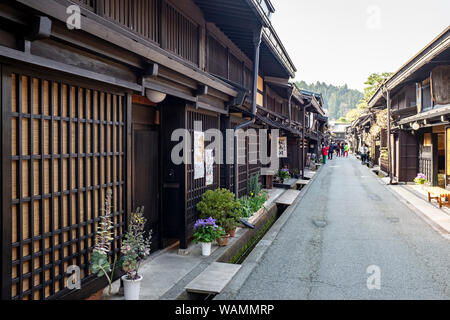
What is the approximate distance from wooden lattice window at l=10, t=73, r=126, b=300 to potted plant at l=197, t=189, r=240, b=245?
3.26m

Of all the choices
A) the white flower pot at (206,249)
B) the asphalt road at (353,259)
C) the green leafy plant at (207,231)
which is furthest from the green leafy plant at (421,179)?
the white flower pot at (206,249)

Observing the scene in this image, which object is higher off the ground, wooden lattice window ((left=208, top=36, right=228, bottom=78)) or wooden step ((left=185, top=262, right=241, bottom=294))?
wooden lattice window ((left=208, top=36, right=228, bottom=78))

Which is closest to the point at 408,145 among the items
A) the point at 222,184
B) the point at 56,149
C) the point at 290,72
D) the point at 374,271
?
the point at 290,72

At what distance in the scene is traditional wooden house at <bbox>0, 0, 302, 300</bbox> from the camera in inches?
161

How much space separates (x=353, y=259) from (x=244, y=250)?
312cm

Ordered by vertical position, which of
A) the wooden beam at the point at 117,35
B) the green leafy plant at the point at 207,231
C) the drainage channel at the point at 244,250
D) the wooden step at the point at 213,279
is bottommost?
the drainage channel at the point at 244,250

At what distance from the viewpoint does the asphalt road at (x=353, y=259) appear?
22.8ft

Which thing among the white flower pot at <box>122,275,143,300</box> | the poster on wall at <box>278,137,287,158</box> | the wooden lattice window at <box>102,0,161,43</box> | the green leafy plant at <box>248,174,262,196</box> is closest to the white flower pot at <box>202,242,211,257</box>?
the white flower pot at <box>122,275,143,300</box>

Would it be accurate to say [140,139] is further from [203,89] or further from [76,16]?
[76,16]

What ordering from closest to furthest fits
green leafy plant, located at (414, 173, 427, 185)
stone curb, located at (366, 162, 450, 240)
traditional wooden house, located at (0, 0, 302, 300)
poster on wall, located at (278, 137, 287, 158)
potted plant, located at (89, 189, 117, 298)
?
1. traditional wooden house, located at (0, 0, 302, 300)
2. potted plant, located at (89, 189, 117, 298)
3. stone curb, located at (366, 162, 450, 240)
4. green leafy plant, located at (414, 173, 427, 185)
5. poster on wall, located at (278, 137, 287, 158)

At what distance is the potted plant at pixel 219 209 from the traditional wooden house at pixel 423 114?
8.61 meters

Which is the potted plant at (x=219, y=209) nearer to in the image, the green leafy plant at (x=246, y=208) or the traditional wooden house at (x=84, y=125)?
the traditional wooden house at (x=84, y=125)

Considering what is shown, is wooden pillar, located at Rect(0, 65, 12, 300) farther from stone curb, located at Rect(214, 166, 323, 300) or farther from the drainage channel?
stone curb, located at Rect(214, 166, 323, 300)

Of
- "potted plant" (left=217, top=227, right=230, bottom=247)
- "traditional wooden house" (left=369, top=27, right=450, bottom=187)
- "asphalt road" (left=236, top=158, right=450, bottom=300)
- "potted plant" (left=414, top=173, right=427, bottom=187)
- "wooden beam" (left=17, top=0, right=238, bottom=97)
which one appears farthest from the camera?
"potted plant" (left=414, top=173, right=427, bottom=187)
